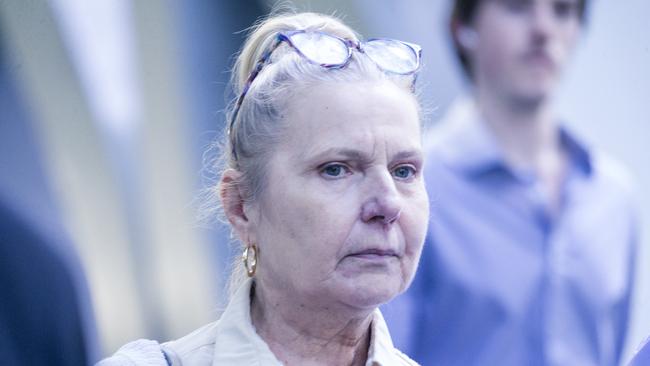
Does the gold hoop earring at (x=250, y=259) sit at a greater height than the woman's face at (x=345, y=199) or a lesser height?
lesser

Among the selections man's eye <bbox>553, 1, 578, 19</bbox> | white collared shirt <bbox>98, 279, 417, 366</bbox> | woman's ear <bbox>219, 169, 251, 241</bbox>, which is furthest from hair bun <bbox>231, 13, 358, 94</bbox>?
man's eye <bbox>553, 1, 578, 19</bbox>

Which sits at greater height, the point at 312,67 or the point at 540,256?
the point at 312,67

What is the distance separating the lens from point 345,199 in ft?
4.96

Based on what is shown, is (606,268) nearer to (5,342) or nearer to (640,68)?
(640,68)

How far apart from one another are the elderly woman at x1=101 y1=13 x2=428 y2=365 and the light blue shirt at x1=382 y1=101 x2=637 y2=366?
3.61ft

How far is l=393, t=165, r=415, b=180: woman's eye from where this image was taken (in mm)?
1579

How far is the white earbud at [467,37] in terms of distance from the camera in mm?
2809

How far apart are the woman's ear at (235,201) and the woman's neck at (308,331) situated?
0.12m

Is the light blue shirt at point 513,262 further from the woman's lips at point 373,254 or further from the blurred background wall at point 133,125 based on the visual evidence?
the woman's lips at point 373,254

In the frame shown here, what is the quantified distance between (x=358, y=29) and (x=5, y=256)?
1064 millimetres

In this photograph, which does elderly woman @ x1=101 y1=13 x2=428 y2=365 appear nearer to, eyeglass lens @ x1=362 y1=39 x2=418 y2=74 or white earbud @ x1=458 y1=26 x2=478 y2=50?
eyeglass lens @ x1=362 y1=39 x2=418 y2=74

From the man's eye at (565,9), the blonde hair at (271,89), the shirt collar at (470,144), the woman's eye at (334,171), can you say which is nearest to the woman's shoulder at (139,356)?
the blonde hair at (271,89)

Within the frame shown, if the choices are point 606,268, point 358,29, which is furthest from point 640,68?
point 358,29

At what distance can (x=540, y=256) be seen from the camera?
2.84 meters
